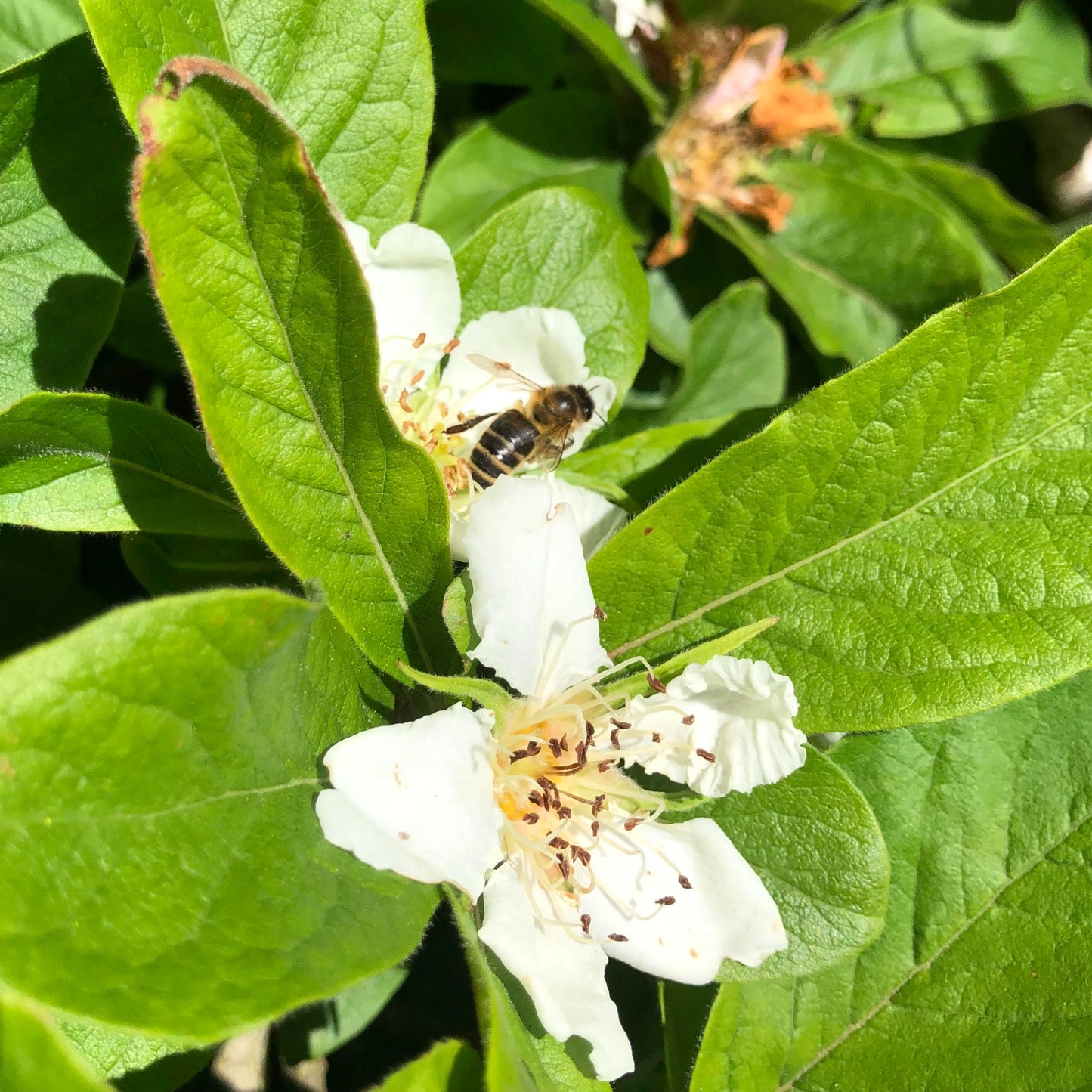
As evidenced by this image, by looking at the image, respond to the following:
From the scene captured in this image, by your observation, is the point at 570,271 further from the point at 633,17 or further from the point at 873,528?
the point at 633,17

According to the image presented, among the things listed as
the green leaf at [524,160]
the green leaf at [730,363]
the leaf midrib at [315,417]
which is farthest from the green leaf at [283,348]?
the green leaf at [730,363]

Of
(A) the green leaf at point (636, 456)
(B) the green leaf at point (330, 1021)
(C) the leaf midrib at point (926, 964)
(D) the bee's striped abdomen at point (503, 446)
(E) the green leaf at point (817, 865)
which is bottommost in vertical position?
(C) the leaf midrib at point (926, 964)

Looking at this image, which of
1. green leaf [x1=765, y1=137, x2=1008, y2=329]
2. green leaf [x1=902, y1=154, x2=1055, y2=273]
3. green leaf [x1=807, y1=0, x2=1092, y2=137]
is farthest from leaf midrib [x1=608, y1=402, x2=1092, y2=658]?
green leaf [x1=807, y1=0, x2=1092, y2=137]

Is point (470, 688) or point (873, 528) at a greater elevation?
point (470, 688)

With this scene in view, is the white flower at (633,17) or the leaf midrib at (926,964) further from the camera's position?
the white flower at (633,17)

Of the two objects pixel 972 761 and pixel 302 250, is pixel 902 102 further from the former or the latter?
pixel 302 250

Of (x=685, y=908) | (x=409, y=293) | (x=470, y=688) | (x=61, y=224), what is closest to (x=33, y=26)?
(x=61, y=224)

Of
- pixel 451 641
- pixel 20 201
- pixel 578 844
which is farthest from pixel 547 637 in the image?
pixel 20 201

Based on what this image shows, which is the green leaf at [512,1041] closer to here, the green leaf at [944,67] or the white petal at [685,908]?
the white petal at [685,908]
